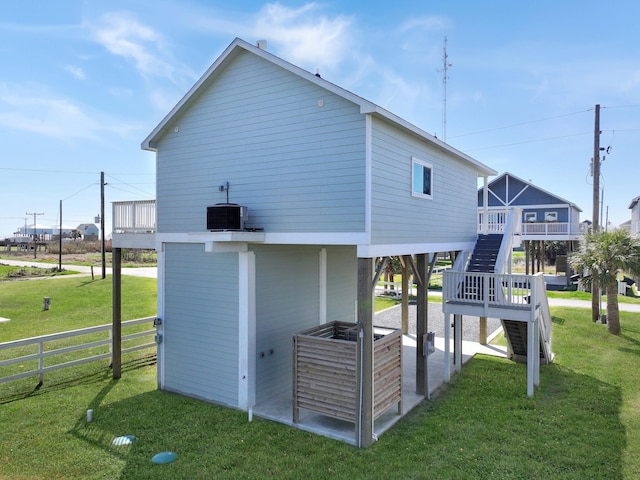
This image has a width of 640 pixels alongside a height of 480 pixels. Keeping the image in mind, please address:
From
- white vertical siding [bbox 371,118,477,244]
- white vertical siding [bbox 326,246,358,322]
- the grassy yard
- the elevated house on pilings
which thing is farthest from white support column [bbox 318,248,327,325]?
the elevated house on pilings

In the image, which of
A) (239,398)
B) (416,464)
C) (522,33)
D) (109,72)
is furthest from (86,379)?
(522,33)

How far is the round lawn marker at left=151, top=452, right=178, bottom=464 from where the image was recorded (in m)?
6.10

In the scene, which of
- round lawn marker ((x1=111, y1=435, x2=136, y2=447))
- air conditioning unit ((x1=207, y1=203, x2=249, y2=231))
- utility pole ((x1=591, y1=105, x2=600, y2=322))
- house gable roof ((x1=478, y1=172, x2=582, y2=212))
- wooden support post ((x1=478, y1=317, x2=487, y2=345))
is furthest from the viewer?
house gable roof ((x1=478, y1=172, x2=582, y2=212))

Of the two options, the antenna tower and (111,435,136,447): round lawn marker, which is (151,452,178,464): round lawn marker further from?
the antenna tower

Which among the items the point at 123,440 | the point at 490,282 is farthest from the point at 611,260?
the point at 123,440

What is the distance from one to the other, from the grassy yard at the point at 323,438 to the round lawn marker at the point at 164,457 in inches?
3.8

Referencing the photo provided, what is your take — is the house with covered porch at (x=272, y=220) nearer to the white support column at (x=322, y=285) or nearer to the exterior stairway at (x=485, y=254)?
the white support column at (x=322, y=285)

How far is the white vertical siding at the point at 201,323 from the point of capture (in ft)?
27.6

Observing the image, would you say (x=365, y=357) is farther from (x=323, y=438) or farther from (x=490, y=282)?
(x=490, y=282)

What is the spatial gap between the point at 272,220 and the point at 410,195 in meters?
2.97

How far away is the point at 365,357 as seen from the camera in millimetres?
6793

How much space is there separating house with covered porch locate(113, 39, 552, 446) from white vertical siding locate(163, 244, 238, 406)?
29mm

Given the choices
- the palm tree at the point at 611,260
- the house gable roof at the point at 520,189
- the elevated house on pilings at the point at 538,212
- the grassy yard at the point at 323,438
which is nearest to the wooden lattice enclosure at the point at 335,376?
the grassy yard at the point at 323,438

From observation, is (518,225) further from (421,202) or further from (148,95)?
(148,95)
